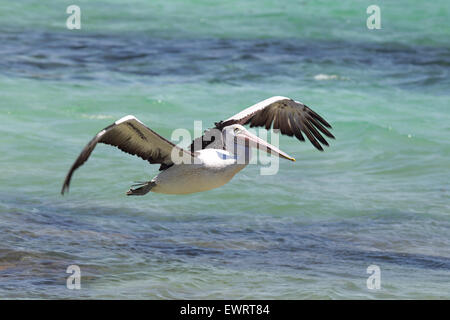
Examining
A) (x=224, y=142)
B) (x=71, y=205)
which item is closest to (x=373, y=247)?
(x=224, y=142)

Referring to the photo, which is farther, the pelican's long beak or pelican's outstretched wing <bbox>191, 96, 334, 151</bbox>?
pelican's outstretched wing <bbox>191, 96, 334, 151</bbox>

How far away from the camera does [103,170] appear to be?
38.4ft

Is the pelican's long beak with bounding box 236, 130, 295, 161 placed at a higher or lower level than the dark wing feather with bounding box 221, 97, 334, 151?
lower

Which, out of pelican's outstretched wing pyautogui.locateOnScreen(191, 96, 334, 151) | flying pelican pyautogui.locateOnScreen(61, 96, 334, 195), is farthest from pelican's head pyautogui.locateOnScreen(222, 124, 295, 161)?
pelican's outstretched wing pyautogui.locateOnScreen(191, 96, 334, 151)

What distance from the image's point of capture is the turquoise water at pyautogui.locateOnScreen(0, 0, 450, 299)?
7941mm

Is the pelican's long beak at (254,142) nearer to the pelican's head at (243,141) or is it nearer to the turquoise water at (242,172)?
the pelican's head at (243,141)

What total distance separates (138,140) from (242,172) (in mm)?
5087

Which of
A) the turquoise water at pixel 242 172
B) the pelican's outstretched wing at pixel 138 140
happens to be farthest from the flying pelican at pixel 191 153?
the turquoise water at pixel 242 172

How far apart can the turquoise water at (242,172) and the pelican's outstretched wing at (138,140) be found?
1169 millimetres

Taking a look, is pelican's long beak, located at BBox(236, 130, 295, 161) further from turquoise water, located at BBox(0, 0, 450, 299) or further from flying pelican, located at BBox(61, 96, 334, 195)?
turquoise water, located at BBox(0, 0, 450, 299)

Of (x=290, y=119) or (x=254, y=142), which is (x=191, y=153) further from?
(x=290, y=119)

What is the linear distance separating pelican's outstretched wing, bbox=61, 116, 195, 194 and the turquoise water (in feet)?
3.83

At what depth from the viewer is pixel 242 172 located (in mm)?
11984
